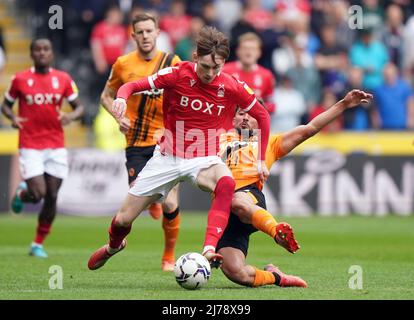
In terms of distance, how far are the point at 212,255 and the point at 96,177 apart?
37.7 ft

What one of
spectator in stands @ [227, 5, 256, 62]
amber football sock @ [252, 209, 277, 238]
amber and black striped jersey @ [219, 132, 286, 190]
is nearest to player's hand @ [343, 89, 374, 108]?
amber and black striped jersey @ [219, 132, 286, 190]

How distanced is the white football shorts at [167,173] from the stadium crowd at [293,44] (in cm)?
1145

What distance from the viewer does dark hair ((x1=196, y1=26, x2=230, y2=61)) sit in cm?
905

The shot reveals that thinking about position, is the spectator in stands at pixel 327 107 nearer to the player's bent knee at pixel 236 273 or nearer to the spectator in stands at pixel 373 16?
the spectator in stands at pixel 373 16

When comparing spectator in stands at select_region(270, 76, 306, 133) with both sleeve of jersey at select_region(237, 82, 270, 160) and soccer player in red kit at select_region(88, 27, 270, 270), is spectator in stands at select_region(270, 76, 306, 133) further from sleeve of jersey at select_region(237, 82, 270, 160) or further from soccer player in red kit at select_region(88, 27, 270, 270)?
soccer player in red kit at select_region(88, 27, 270, 270)

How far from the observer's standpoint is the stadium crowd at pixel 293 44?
70.4 feet

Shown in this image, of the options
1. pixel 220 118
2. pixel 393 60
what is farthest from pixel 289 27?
→ pixel 220 118

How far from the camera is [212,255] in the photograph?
28.3 ft

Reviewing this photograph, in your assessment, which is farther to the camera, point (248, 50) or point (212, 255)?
point (248, 50)

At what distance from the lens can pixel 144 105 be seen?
38.7 ft

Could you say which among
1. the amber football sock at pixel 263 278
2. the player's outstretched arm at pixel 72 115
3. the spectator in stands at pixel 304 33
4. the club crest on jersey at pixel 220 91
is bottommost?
the amber football sock at pixel 263 278

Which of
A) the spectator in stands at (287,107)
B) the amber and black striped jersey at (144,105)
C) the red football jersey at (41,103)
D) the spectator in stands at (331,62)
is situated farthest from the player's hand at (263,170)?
the spectator in stands at (331,62)
